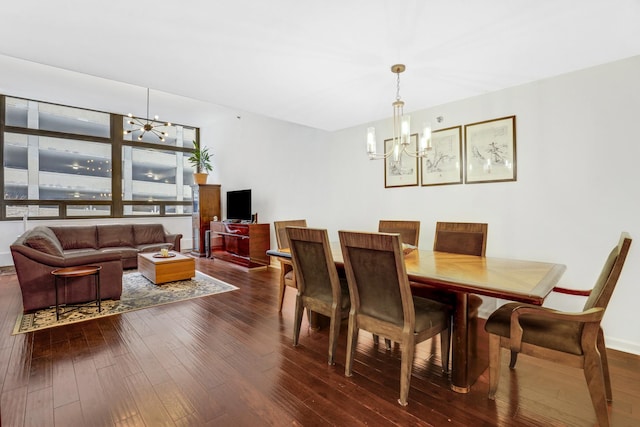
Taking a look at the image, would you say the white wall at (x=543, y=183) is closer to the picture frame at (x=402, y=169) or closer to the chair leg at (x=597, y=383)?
the picture frame at (x=402, y=169)

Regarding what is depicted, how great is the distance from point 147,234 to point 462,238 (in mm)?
6090

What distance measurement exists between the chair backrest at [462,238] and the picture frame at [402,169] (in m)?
0.97

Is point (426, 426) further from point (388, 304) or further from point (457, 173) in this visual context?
point (457, 173)

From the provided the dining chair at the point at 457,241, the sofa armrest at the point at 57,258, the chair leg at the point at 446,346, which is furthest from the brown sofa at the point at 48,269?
the chair leg at the point at 446,346

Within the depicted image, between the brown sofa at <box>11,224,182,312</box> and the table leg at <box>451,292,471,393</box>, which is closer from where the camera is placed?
the table leg at <box>451,292,471,393</box>

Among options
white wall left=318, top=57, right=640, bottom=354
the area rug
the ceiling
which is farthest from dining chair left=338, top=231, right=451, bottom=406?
the area rug

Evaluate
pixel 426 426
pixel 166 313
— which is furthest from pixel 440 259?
pixel 166 313

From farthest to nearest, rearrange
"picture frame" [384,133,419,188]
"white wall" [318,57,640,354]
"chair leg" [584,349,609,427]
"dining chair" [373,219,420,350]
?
"picture frame" [384,133,419,188]
"dining chair" [373,219,420,350]
"white wall" [318,57,640,354]
"chair leg" [584,349,609,427]

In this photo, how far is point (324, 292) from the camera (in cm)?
242

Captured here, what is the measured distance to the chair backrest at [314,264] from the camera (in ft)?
7.30

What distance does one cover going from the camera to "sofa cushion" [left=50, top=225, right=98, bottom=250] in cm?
546

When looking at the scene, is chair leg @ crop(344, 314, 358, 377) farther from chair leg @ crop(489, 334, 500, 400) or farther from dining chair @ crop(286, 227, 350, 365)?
chair leg @ crop(489, 334, 500, 400)

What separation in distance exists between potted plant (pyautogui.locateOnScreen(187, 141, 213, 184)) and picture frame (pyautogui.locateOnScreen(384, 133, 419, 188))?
4.74m

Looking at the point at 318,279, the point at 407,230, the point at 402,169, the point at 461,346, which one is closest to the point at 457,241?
the point at 407,230
